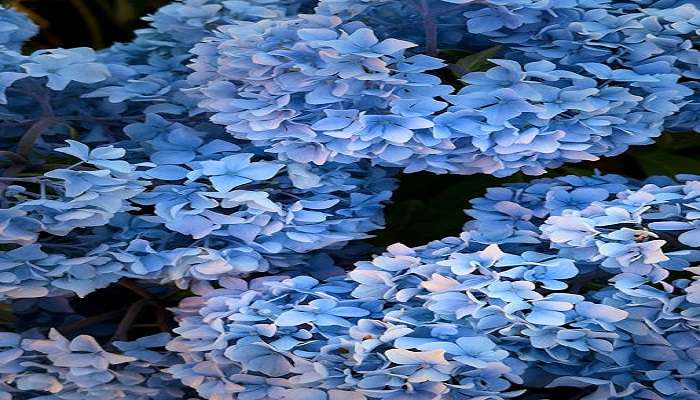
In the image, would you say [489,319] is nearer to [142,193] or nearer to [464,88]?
[464,88]

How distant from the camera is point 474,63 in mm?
947

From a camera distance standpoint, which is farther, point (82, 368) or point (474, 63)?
point (474, 63)

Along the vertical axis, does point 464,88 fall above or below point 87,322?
above

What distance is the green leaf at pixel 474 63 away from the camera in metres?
0.94

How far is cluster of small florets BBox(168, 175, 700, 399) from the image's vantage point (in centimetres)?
75

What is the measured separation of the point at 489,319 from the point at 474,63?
0.31 m

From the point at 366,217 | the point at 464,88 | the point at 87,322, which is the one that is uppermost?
the point at 464,88

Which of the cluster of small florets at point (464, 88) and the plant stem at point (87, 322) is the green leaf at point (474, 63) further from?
the plant stem at point (87, 322)

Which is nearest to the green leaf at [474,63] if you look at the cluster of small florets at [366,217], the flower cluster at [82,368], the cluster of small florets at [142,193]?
the cluster of small florets at [366,217]

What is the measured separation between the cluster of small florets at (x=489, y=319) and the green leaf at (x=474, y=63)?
0.17 meters

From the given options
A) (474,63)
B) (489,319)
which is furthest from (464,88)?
(489,319)

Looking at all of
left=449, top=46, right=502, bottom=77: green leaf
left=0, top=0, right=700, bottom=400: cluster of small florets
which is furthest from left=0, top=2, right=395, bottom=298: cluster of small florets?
left=449, top=46, right=502, bottom=77: green leaf

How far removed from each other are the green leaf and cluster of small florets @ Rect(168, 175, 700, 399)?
0.17m

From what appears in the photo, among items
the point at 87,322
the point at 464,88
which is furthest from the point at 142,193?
the point at 464,88
